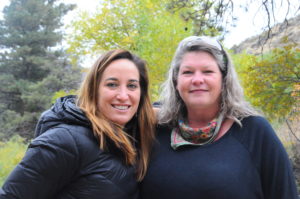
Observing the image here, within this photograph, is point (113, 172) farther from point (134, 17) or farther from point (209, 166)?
point (134, 17)

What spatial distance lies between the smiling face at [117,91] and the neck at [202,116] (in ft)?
1.57

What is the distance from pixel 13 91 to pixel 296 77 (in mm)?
20157

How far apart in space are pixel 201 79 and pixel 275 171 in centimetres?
72

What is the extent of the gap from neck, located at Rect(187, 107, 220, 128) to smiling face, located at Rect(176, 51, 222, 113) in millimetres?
65

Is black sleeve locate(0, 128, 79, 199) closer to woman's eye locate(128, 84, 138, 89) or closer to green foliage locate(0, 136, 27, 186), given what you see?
woman's eye locate(128, 84, 138, 89)

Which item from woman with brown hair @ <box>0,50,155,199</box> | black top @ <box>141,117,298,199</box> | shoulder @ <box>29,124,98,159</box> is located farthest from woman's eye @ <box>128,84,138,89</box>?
black top @ <box>141,117,298,199</box>

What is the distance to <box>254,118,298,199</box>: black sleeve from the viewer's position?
173 cm

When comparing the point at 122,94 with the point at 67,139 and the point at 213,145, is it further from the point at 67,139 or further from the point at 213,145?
the point at 213,145

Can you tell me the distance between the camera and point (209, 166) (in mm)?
1817

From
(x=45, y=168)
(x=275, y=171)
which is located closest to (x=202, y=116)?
(x=275, y=171)

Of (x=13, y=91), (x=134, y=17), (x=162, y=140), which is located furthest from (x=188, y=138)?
(x=13, y=91)

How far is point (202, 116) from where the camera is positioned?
2070mm

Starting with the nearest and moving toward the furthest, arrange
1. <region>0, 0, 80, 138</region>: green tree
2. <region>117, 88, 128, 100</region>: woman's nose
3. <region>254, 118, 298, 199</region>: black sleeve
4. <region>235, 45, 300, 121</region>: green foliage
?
<region>254, 118, 298, 199</region>: black sleeve
<region>117, 88, 128, 100</region>: woman's nose
<region>235, 45, 300, 121</region>: green foliage
<region>0, 0, 80, 138</region>: green tree

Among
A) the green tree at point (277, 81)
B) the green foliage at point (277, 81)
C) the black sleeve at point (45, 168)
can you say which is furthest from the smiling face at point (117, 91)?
the green foliage at point (277, 81)
